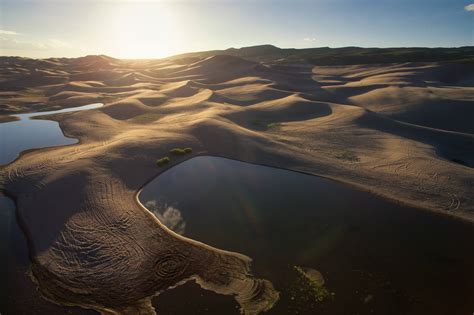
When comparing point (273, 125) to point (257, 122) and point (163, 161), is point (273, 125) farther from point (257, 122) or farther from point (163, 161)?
point (163, 161)

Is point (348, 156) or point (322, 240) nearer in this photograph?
point (322, 240)

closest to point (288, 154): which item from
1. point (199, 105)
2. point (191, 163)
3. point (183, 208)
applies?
point (191, 163)

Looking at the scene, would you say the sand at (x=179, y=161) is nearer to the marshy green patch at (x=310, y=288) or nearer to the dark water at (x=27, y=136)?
the marshy green patch at (x=310, y=288)

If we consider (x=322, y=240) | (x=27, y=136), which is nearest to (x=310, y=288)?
(x=322, y=240)

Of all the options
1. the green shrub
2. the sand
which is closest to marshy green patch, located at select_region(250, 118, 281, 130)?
the sand

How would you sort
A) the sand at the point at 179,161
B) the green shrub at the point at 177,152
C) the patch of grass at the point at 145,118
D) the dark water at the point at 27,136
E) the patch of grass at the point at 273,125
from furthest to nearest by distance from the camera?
the patch of grass at the point at 145,118 < the patch of grass at the point at 273,125 < the dark water at the point at 27,136 < the green shrub at the point at 177,152 < the sand at the point at 179,161

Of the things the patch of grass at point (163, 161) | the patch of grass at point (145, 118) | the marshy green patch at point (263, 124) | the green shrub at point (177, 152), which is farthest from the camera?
the patch of grass at point (145, 118)

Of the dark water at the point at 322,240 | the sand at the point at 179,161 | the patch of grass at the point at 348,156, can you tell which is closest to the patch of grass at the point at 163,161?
the sand at the point at 179,161

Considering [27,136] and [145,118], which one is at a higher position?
[145,118]
